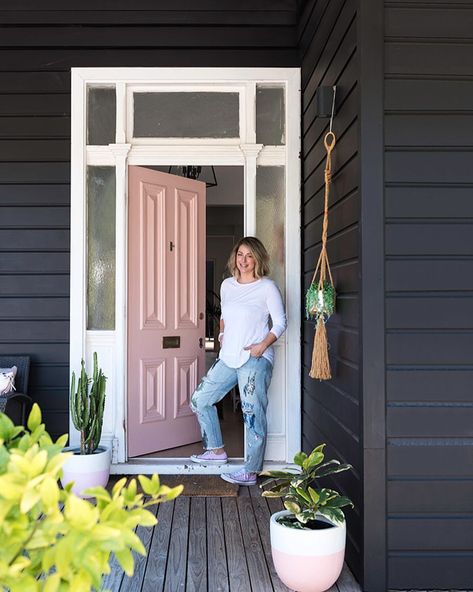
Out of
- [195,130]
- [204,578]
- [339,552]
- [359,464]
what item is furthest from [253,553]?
[195,130]

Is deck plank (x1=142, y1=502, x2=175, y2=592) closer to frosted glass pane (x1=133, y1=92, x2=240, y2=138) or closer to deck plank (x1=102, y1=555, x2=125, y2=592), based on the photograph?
deck plank (x1=102, y1=555, x2=125, y2=592)

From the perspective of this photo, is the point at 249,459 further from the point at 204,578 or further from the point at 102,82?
the point at 102,82

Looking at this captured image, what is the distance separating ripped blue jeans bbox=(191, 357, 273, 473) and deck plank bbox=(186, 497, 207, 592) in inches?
18.7

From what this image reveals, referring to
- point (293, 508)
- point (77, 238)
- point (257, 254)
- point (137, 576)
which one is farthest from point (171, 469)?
point (293, 508)

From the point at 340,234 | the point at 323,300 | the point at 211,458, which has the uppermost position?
the point at 340,234

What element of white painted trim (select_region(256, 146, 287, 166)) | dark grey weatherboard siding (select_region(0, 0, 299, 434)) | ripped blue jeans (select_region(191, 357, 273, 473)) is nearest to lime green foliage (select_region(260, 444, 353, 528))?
ripped blue jeans (select_region(191, 357, 273, 473))

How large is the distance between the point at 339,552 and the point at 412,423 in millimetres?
568

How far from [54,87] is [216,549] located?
124 inches

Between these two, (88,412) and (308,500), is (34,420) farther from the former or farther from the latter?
(88,412)

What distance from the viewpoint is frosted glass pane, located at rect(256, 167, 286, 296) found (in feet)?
13.0

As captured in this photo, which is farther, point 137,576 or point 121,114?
point 121,114

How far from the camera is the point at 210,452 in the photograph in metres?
3.76

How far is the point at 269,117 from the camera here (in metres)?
3.97

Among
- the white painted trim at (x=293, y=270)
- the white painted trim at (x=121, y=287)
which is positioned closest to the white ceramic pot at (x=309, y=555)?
the white painted trim at (x=293, y=270)
